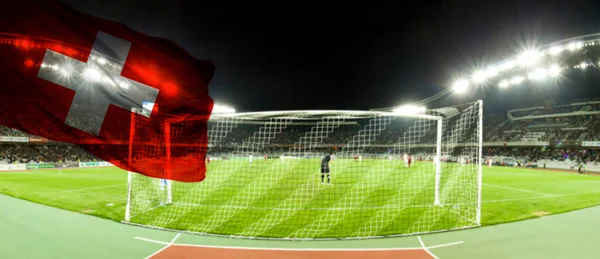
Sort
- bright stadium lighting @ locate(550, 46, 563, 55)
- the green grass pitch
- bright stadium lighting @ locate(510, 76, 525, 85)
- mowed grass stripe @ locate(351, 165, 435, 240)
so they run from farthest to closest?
bright stadium lighting @ locate(510, 76, 525, 85) < bright stadium lighting @ locate(550, 46, 563, 55) < the green grass pitch < mowed grass stripe @ locate(351, 165, 435, 240)

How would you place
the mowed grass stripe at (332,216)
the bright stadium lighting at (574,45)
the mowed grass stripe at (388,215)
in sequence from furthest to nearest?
the bright stadium lighting at (574,45), the mowed grass stripe at (388,215), the mowed grass stripe at (332,216)

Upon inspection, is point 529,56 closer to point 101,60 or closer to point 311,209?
point 311,209

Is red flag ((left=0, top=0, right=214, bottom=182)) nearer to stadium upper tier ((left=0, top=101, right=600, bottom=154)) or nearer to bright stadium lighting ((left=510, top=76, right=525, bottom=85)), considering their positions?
stadium upper tier ((left=0, top=101, right=600, bottom=154))

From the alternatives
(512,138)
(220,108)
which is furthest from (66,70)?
(512,138)

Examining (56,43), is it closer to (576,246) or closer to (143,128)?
(143,128)

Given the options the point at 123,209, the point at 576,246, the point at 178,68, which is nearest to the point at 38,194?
the point at 123,209

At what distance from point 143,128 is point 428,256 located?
6622 mm

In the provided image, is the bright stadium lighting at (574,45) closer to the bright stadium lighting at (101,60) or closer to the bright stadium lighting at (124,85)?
the bright stadium lighting at (124,85)

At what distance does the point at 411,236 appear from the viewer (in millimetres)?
5777

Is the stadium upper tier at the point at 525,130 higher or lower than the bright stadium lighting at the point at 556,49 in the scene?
lower

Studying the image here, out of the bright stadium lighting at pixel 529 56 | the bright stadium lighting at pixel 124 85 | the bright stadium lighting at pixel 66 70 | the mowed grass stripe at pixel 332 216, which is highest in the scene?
the bright stadium lighting at pixel 529 56

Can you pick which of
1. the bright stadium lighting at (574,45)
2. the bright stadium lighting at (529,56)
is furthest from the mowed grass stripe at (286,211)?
the bright stadium lighting at (574,45)

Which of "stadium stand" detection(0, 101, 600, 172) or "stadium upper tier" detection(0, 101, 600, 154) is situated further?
"stadium upper tier" detection(0, 101, 600, 154)

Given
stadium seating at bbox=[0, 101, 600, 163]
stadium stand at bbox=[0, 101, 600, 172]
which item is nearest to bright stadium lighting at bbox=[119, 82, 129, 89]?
stadium seating at bbox=[0, 101, 600, 163]
